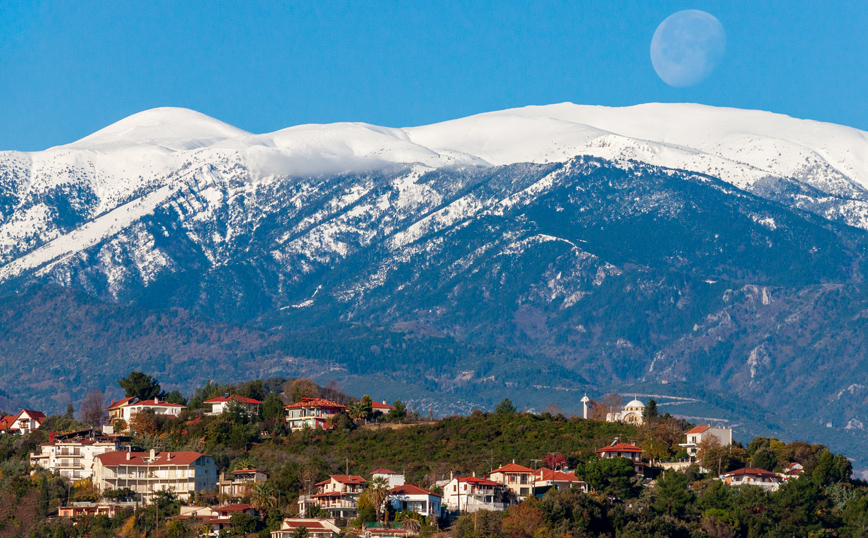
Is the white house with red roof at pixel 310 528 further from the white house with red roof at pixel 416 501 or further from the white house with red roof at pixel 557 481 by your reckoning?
the white house with red roof at pixel 557 481

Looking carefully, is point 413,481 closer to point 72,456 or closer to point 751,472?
point 751,472

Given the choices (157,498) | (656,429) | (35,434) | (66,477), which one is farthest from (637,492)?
(35,434)

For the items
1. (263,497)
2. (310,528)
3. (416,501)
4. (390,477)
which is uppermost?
(390,477)

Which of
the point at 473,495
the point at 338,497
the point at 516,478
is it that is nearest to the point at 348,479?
the point at 338,497

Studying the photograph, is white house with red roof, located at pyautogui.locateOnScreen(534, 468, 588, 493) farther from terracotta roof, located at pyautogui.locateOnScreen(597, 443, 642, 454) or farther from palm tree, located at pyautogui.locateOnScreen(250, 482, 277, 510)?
palm tree, located at pyautogui.locateOnScreen(250, 482, 277, 510)

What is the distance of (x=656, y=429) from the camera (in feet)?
601

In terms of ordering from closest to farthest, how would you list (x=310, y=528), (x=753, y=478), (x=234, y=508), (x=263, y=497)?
A: (x=310, y=528) → (x=234, y=508) → (x=263, y=497) → (x=753, y=478)

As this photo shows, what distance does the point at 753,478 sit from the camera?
162250 millimetres

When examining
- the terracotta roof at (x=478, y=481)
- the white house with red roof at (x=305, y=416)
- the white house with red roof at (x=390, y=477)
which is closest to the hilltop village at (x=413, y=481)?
the terracotta roof at (x=478, y=481)

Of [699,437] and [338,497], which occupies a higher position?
[699,437]

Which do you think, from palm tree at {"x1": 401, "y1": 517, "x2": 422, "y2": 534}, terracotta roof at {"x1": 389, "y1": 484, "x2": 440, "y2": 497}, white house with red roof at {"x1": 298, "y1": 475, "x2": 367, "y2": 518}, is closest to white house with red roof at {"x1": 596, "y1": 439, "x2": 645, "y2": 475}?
terracotta roof at {"x1": 389, "y1": 484, "x2": 440, "y2": 497}

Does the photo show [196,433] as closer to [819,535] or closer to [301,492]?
[301,492]

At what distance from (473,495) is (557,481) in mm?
10251

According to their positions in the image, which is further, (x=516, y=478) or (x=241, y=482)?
(x=241, y=482)
